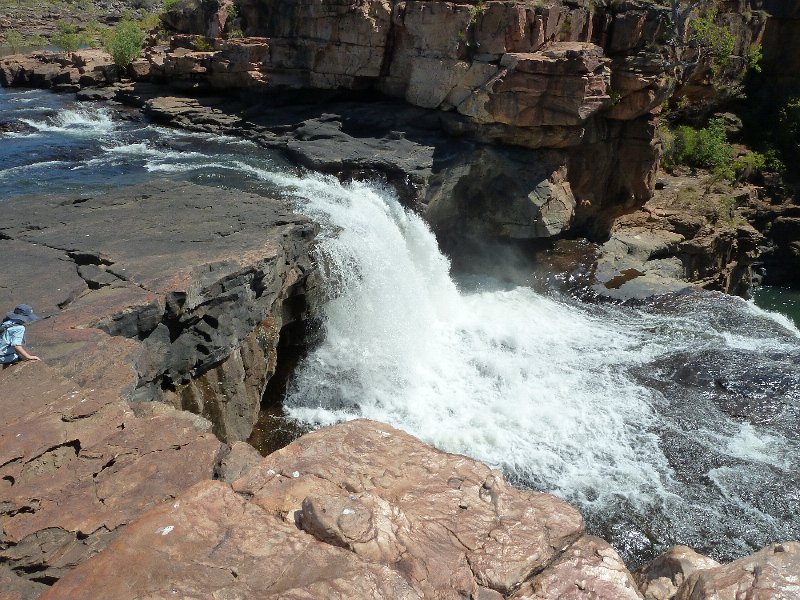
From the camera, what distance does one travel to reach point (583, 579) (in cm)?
378

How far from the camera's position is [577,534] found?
13.4 ft

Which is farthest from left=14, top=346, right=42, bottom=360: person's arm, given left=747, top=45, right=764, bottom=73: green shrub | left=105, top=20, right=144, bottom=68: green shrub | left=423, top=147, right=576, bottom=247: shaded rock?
left=747, top=45, right=764, bottom=73: green shrub

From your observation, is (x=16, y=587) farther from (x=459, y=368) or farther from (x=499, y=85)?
(x=499, y=85)

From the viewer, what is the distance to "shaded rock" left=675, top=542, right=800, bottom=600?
347cm

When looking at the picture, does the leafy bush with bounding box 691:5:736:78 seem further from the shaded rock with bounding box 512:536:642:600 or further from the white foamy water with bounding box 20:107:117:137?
the shaded rock with bounding box 512:536:642:600

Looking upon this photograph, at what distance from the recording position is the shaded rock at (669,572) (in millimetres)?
4025

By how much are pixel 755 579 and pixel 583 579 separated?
94 centimetres

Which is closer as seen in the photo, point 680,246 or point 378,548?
point 378,548

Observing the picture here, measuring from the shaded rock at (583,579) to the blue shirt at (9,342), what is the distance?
4.84 meters

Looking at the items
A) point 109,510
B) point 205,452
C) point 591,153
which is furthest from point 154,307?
point 591,153

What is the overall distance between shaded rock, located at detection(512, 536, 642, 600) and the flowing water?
4.09 meters

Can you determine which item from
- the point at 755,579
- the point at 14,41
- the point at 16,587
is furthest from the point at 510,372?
the point at 14,41

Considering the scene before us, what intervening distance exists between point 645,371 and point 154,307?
8082mm

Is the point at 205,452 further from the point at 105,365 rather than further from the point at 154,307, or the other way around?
the point at 154,307
